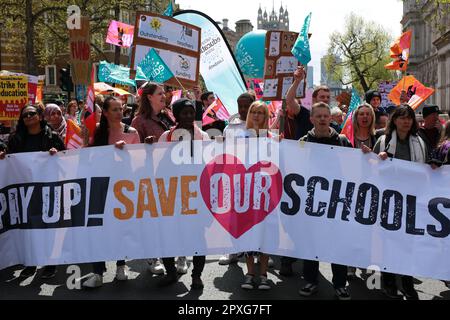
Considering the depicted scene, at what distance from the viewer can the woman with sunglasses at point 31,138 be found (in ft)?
19.3

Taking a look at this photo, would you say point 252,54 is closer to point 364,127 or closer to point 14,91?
point 14,91

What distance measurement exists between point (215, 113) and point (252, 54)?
167 inches

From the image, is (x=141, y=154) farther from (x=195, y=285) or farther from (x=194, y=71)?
(x=194, y=71)

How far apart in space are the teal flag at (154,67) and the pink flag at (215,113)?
192 cm

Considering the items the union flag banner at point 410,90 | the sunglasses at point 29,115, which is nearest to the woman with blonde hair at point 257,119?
the sunglasses at point 29,115

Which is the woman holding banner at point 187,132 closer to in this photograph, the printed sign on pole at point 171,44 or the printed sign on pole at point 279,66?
the printed sign on pole at point 279,66

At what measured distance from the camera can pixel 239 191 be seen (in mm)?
5227

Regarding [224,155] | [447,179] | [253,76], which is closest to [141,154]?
[224,155]

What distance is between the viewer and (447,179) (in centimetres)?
509

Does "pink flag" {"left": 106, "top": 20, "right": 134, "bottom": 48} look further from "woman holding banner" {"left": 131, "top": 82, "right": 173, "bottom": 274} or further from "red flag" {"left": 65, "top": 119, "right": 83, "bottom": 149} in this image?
"woman holding banner" {"left": 131, "top": 82, "right": 173, "bottom": 274}

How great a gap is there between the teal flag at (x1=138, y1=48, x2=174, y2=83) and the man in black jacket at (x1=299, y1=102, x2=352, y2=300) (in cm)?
251

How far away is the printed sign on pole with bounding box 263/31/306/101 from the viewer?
6293 mm

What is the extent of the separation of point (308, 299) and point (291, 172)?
125 cm

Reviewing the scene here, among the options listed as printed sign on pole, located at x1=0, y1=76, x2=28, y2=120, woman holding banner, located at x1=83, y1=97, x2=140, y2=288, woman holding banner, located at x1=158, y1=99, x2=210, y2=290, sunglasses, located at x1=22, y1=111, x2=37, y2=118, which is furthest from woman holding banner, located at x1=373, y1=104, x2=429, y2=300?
printed sign on pole, located at x1=0, y1=76, x2=28, y2=120
